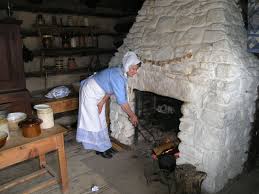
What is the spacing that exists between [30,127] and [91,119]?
1283 mm

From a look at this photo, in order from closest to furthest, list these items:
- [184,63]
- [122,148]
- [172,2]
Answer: [184,63] < [172,2] < [122,148]

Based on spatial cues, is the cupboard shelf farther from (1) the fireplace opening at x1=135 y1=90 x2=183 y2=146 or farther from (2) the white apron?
(1) the fireplace opening at x1=135 y1=90 x2=183 y2=146

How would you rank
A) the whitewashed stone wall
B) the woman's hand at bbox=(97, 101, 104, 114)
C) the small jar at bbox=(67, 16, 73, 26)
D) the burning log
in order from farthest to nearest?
the small jar at bbox=(67, 16, 73, 26), the woman's hand at bbox=(97, 101, 104, 114), the burning log, the whitewashed stone wall

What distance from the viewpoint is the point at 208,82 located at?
8.98 feet

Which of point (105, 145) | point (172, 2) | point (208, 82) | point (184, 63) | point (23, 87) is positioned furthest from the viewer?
point (105, 145)

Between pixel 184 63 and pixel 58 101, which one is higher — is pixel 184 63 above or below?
above

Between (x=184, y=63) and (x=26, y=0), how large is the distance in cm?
297

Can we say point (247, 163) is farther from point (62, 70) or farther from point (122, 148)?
point (62, 70)

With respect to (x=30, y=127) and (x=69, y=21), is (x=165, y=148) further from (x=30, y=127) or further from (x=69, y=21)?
(x=69, y=21)

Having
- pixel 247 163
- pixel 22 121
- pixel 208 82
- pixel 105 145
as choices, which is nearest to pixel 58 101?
pixel 105 145

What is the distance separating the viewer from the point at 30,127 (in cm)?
243

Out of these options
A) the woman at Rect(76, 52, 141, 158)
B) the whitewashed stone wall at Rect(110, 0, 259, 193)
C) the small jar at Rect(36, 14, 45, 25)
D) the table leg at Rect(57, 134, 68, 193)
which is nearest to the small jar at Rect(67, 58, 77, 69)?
the small jar at Rect(36, 14, 45, 25)

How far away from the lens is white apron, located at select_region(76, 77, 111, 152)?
358 centimetres

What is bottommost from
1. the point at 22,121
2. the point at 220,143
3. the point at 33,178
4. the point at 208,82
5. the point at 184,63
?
the point at 33,178
